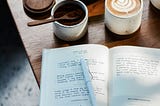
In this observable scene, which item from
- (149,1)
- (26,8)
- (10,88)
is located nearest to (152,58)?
(149,1)

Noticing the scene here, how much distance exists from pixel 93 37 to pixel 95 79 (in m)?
0.12

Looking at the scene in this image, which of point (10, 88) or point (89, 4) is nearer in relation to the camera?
point (89, 4)

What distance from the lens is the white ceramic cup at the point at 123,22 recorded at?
80cm

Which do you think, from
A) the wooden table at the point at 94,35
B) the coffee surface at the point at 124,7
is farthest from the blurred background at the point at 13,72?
the coffee surface at the point at 124,7

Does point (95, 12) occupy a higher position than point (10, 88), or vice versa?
point (95, 12)

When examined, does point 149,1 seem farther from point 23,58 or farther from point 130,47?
point 23,58

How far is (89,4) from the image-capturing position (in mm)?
Answer: 896

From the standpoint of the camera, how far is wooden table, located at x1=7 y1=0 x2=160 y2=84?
2.76 feet

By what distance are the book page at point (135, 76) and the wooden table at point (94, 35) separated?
4cm

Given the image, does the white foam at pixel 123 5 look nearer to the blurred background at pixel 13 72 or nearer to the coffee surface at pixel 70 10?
the coffee surface at pixel 70 10

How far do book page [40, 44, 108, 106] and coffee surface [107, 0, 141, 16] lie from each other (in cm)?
9

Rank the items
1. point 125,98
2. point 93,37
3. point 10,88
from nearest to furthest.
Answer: point 125,98
point 93,37
point 10,88

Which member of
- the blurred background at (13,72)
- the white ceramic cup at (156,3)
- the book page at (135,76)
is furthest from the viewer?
the blurred background at (13,72)

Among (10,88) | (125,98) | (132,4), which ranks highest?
(132,4)
